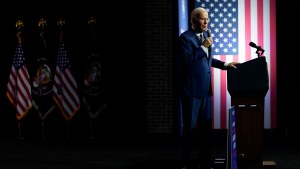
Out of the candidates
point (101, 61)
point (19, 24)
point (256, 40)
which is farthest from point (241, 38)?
point (19, 24)

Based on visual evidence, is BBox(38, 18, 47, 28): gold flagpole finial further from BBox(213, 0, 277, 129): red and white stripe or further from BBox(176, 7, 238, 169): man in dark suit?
BBox(176, 7, 238, 169): man in dark suit

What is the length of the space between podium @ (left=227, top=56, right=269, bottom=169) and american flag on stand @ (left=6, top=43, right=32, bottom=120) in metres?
5.29

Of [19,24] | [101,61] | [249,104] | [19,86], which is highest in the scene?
[19,24]

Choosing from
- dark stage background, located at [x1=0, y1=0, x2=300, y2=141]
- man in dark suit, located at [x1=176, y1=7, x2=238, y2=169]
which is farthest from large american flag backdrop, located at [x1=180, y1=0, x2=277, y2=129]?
man in dark suit, located at [x1=176, y1=7, x2=238, y2=169]

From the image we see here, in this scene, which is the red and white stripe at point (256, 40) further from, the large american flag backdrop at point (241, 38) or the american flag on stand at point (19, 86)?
the american flag on stand at point (19, 86)

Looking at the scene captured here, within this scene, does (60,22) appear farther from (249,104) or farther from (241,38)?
(249,104)

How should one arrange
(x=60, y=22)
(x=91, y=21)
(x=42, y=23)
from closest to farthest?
(x=91, y=21) < (x=60, y=22) < (x=42, y=23)

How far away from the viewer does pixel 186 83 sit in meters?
6.42

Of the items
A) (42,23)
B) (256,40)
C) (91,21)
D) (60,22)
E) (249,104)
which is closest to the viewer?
(249,104)

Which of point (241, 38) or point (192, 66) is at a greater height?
point (241, 38)

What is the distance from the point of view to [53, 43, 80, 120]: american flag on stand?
10500 millimetres

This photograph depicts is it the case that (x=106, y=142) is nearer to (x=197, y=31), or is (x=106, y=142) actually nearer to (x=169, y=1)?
(x=169, y=1)

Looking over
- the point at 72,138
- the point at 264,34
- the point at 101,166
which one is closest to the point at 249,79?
the point at 101,166

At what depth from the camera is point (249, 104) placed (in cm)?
635
